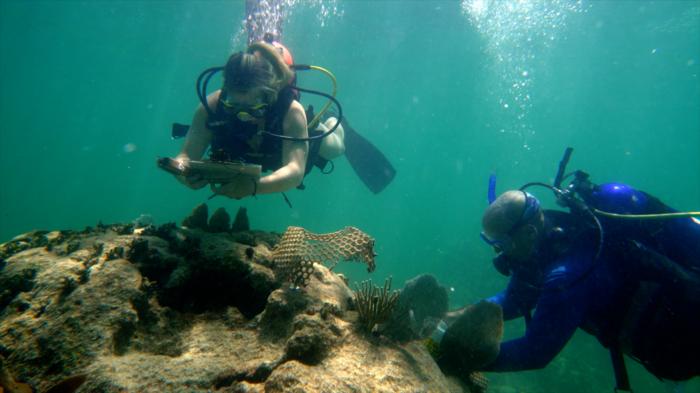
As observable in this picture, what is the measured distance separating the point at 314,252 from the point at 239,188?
Result: 1009mm

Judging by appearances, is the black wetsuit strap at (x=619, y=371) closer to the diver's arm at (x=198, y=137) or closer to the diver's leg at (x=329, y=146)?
the diver's leg at (x=329, y=146)

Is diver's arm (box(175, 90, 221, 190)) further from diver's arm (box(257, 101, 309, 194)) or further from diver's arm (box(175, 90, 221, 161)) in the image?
diver's arm (box(257, 101, 309, 194))

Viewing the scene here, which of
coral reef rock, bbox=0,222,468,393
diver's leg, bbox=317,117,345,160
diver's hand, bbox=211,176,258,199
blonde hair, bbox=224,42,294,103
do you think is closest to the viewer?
coral reef rock, bbox=0,222,468,393

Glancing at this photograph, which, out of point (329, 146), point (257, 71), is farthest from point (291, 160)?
point (329, 146)

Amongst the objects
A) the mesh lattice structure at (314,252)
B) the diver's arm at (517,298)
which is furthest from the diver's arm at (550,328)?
the mesh lattice structure at (314,252)

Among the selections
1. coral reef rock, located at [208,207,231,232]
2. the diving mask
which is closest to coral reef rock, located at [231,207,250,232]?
coral reef rock, located at [208,207,231,232]

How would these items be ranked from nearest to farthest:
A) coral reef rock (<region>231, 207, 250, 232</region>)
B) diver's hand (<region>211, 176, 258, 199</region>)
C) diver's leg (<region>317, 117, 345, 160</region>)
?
diver's hand (<region>211, 176, 258, 199</region>) → coral reef rock (<region>231, 207, 250, 232</region>) → diver's leg (<region>317, 117, 345, 160</region>)

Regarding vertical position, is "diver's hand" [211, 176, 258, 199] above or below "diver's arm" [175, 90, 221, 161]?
below

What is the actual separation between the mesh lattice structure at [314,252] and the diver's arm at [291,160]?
57cm

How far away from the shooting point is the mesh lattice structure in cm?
288

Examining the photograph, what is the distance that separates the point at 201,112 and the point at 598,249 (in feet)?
15.7

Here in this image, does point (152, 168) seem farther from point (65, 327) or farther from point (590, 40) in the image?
point (65, 327)

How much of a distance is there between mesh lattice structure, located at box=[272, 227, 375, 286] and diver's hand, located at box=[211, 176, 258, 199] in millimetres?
603

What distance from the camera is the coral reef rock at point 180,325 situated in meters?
1.92
